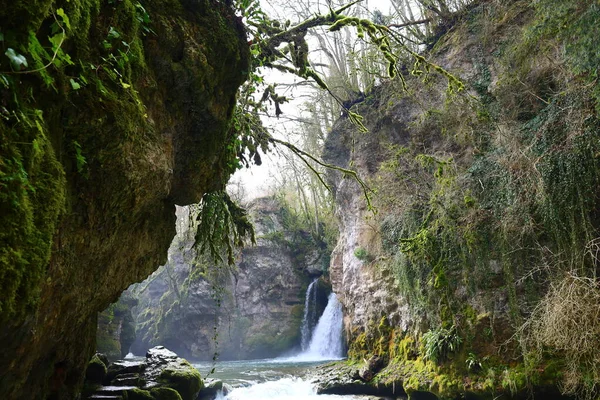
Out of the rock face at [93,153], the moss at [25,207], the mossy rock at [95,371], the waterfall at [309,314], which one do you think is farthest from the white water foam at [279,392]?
the waterfall at [309,314]

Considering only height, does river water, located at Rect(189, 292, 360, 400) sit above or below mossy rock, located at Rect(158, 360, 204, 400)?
below

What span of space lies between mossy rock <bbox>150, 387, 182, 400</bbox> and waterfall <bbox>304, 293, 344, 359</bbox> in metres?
11.1

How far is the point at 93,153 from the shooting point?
275 centimetres

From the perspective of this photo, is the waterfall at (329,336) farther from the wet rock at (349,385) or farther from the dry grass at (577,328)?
the dry grass at (577,328)

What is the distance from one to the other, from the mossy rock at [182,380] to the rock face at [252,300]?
14352 mm

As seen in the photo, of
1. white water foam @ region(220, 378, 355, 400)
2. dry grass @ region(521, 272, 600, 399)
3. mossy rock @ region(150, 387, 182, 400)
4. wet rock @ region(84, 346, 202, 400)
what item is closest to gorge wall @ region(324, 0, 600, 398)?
dry grass @ region(521, 272, 600, 399)

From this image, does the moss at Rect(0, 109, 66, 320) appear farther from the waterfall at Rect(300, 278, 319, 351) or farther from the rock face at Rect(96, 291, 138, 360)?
the waterfall at Rect(300, 278, 319, 351)

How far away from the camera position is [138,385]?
26.9 feet

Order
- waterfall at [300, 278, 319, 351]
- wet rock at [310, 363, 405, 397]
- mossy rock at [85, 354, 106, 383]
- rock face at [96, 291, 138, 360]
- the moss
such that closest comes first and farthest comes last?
1. the moss
2. mossy rock at [85, 354, 106, 383]
3. wet rock at [310, 363, 405, 397]
4. rock face at [96, 291, 138, 360]
5. waterfall at [300, 278, 319, 351]

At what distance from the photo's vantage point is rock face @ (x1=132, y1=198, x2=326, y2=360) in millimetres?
23734

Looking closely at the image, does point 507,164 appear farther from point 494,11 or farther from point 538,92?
point 494,11

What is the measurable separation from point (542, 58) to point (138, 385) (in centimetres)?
1098

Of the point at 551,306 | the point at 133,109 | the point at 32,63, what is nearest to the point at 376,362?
the point at 551,306

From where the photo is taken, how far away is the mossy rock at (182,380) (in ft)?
28.1
